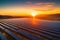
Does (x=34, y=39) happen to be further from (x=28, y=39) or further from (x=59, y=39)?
(x=59, y=39)

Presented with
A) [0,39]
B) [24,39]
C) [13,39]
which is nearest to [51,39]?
[24,39]

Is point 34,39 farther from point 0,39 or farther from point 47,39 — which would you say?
point 0,39

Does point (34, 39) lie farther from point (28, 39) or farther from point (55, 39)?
point (55, 39)

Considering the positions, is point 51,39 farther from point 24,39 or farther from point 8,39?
point 8,39

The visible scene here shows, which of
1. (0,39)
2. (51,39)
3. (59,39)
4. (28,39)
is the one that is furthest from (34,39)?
(0,39)

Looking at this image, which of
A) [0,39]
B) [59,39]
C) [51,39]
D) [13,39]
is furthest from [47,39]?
[0,39]
